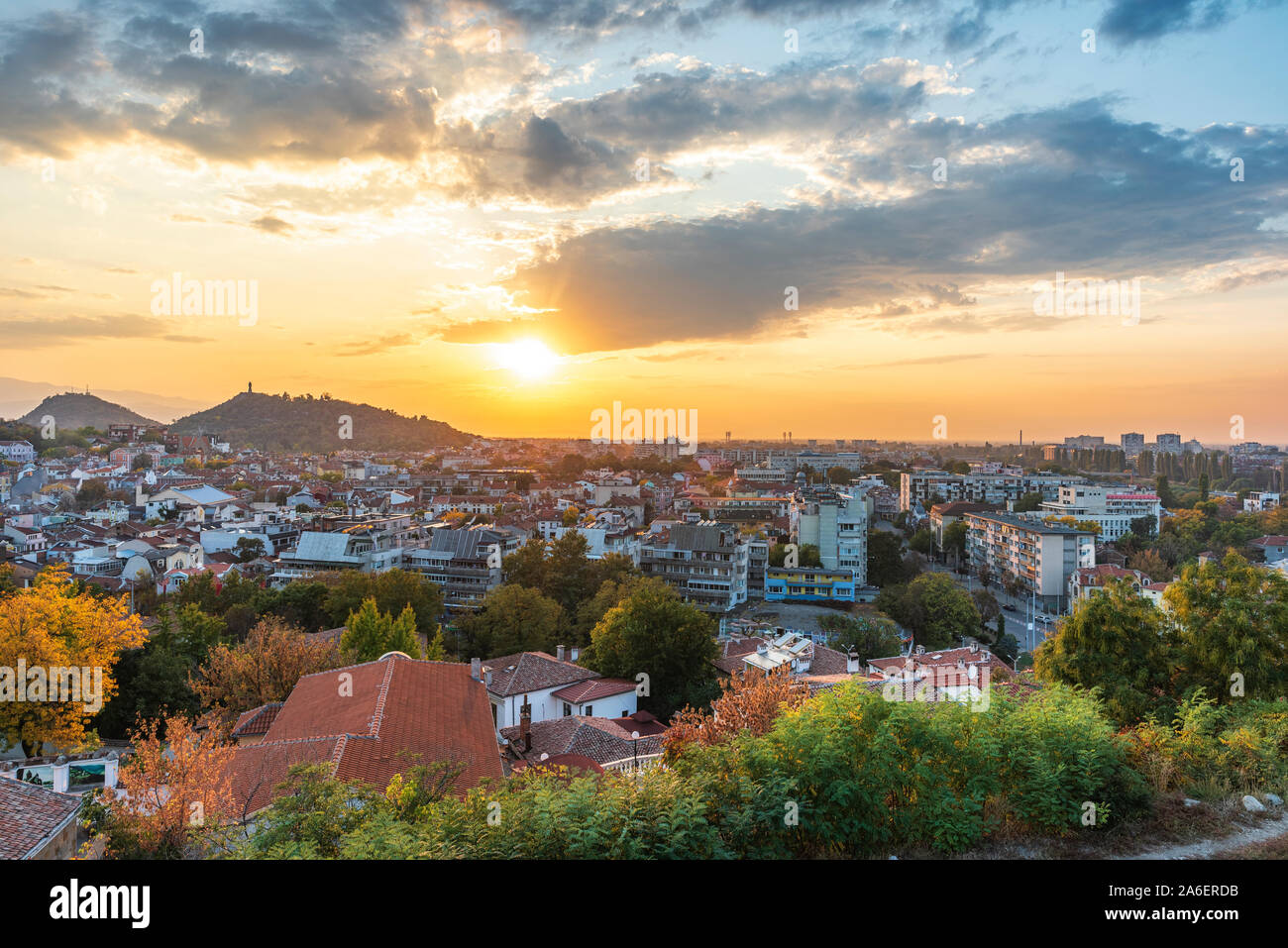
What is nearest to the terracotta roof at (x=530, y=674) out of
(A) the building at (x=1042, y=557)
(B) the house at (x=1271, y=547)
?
(A) the building at (x=1042, y=557)

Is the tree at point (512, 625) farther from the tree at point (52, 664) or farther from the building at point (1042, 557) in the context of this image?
the building at point (1042, 557)

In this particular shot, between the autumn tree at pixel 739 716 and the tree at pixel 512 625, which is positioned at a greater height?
the autumn tree at pixel 739 716

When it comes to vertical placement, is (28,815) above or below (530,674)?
above

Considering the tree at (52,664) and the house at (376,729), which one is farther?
the tree at (52,664)

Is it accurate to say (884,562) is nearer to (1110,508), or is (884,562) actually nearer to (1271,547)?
(1271,547)

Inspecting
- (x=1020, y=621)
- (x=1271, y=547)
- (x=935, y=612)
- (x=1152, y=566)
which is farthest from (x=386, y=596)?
(x=1271, y=547)
